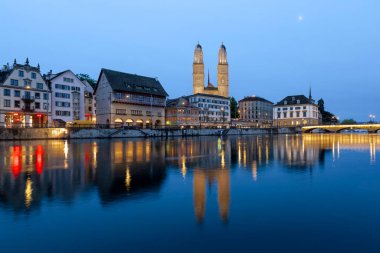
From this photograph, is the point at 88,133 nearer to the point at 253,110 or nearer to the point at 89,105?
the point at 89,105

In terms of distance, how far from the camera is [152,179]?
1766 cm

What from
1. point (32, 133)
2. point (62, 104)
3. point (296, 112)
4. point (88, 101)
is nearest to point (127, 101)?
Result: point (62, 104)

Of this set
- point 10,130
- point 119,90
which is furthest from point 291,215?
point 119,90

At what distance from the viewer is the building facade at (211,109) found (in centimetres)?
13362

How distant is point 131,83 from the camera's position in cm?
9519

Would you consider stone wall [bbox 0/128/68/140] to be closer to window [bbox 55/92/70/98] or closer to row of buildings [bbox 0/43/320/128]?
row of buildings [bbox 0/43/320/128]

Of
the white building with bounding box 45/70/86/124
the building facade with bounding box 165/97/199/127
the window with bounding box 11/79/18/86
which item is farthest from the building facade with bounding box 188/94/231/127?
the window with bounding box 11/79/18/86

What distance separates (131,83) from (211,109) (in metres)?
53.3

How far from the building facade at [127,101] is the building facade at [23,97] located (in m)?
14.8

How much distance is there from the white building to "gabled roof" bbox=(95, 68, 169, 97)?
28.7 feet

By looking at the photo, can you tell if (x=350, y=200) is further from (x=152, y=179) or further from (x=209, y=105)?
(x=209, y=105)

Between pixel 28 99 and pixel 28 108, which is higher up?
pixel 28 99

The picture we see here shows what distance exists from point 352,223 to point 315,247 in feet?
8.88

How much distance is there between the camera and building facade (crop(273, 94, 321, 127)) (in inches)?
6181
